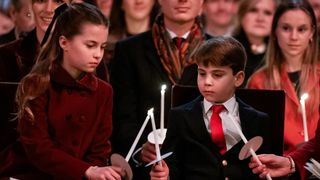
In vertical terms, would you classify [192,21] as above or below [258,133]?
above

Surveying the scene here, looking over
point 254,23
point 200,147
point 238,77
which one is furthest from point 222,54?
point 254,23

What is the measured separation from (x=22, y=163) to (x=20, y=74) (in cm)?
47

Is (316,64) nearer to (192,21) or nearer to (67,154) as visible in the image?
(192,21)

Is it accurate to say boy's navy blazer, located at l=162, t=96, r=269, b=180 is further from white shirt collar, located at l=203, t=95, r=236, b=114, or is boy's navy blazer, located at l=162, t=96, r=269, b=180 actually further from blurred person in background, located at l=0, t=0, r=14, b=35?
blurred person in background, located at l=0, t=0, r=14, b=35

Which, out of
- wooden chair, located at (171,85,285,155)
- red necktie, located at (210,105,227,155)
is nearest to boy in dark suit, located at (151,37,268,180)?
red necktie, located at (210,105,227,155)

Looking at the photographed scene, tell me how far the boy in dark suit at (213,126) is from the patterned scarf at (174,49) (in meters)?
0.78

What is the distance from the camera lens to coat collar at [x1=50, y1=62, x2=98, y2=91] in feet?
10.0

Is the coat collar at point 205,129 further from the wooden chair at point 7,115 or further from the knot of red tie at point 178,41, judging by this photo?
the knot of red tie at point 178,41

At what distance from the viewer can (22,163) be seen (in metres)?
3.18

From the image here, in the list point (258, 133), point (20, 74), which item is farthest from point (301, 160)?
point (20, 74)

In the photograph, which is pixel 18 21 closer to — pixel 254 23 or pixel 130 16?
pixel 130 16

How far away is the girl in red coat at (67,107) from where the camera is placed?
2998 millimetres

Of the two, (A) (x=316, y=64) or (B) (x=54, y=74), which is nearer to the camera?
(B) (x=54, y=74)

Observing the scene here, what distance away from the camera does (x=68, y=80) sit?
3055mm
